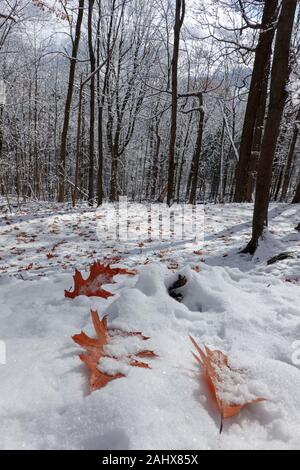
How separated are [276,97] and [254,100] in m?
5.98

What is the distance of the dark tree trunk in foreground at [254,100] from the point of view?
9383 mm

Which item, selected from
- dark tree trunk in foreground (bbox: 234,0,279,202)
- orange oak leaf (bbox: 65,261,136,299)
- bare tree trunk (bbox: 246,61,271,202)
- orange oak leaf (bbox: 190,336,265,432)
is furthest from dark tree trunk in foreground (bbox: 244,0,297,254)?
bare tree trunk (bbox: 246,61,271,202)

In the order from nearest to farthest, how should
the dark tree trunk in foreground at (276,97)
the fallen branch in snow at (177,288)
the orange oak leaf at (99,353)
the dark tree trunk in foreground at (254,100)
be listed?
the orange oak leaf at (99,353), the fallen branch in snow at (177,288), the dark tree trunk in foreground at (276,97), the dark tree trunk in foreground at (254,100)

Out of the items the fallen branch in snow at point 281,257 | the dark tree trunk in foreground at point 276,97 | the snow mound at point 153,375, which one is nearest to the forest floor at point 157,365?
the snow mound at point 153,375

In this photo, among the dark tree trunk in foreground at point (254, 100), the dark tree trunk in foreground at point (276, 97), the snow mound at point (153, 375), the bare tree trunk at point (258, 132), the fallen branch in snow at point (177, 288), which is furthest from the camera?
the bare tree trunk at point (258, 132)

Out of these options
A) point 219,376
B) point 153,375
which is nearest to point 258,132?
point 219,376

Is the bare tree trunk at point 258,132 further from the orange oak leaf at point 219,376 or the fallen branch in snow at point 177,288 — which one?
the orange oak leaf at point 219,376

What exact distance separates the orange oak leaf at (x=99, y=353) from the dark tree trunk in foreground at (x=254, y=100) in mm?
9796

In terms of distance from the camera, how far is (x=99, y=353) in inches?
75.4

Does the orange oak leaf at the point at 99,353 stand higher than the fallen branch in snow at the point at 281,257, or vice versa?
the orange oak leaf at the point at 99,353

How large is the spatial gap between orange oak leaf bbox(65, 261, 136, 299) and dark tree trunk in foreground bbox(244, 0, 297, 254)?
3111 millimetres

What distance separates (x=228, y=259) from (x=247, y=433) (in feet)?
14.1

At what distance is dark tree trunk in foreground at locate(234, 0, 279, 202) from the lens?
9.38 meters

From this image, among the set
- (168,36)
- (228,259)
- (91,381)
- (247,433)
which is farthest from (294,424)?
(168,36)
